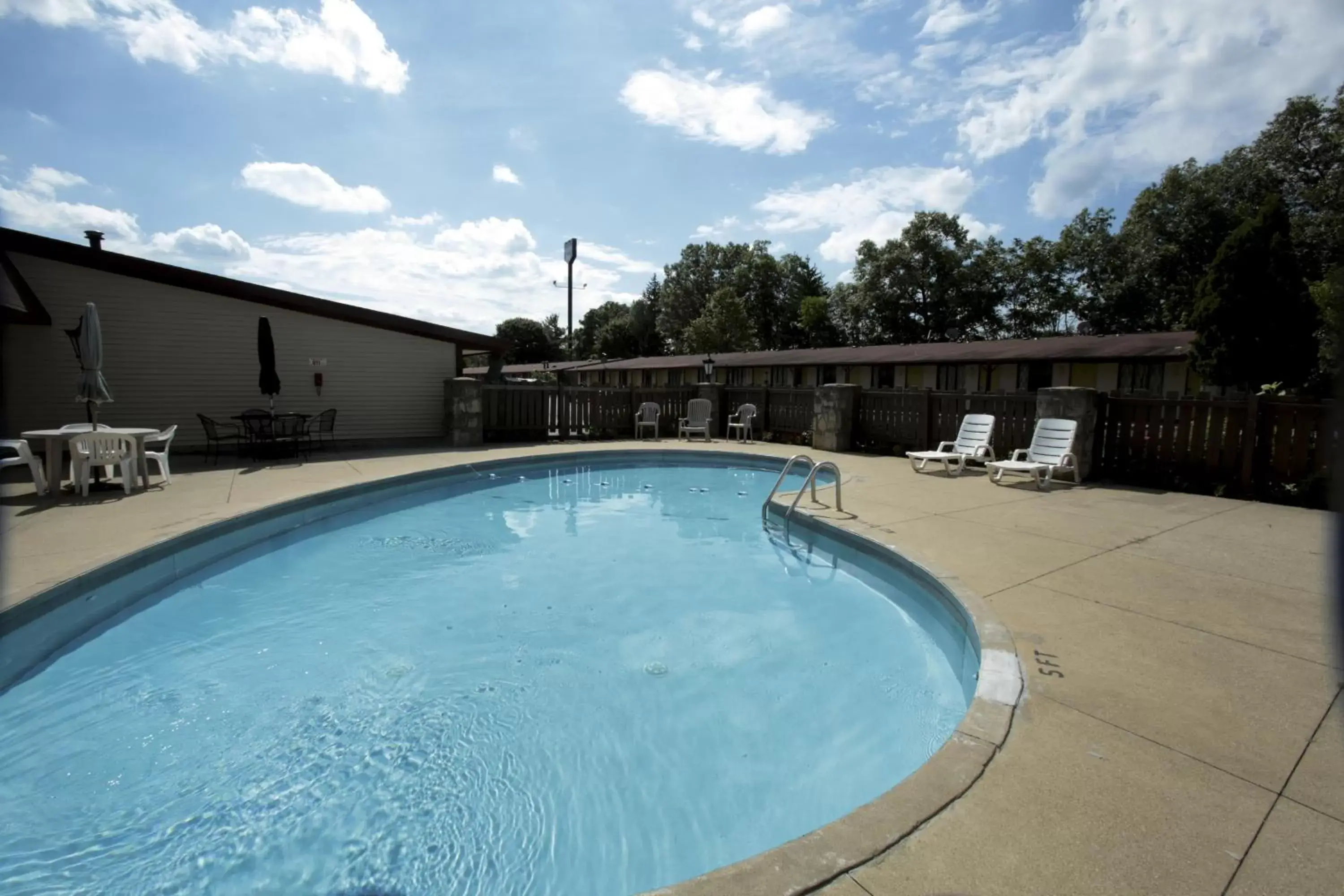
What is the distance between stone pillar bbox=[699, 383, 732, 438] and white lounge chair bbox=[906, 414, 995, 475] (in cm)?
584

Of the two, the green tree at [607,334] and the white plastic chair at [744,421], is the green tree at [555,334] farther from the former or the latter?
the white plastic chair at [744,421]

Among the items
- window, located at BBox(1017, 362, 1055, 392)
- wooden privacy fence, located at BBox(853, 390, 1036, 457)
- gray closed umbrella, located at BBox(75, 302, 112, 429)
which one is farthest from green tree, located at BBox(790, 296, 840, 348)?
gray closed umbrella, located at BBox(75, 302, 112, 429)

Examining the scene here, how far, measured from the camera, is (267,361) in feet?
33.6

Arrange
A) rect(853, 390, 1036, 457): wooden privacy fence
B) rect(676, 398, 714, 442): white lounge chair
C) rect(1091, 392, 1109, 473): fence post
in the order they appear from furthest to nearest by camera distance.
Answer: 1. rect(676, 398, 714, 442): white lounge chair
2. rect(853, 390, 1036, 457): wooden privacy fence
3. rect(1091, 392, 1109, 473): fence post

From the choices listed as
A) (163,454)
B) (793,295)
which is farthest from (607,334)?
(163,454)

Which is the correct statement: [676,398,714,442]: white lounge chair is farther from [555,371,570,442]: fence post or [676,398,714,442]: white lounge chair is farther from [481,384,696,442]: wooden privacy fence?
[555,371,570,442]: fence post

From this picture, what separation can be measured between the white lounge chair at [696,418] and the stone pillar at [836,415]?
2.75m

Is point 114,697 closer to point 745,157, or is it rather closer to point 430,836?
point 430,836

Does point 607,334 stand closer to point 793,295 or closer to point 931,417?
point 793,295

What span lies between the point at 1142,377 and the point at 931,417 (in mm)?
13448

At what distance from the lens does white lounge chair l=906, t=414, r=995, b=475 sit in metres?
9.26

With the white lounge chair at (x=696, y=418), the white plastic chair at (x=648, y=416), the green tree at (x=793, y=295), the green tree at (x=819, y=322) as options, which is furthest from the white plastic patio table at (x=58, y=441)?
the green tree at (x=793, y=295)

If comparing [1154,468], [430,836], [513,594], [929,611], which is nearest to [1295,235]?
[1154,468]

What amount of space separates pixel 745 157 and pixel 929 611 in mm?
15850
